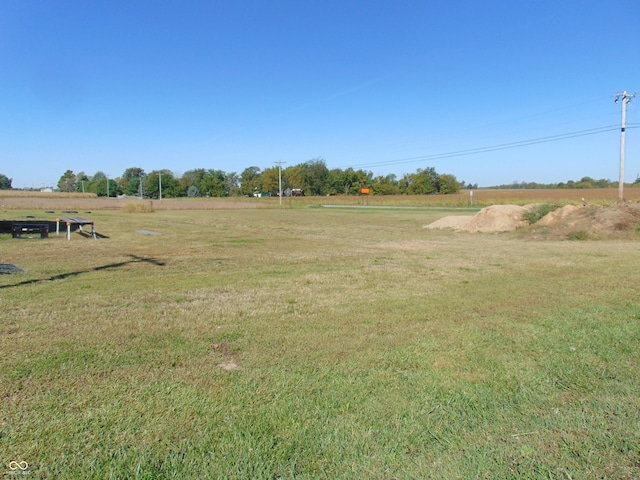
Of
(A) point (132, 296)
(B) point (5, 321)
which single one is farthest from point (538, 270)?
(B) point (5, 321)

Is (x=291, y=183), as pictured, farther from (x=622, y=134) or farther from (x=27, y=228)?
(x=27, y=228)

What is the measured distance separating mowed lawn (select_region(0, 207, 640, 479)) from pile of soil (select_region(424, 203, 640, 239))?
35.2ft

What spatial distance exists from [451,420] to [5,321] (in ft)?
16.1

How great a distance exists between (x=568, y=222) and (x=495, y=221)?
369 cm

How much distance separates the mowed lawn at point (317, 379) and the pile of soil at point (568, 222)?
35.2 ft

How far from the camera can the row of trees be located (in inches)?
4803

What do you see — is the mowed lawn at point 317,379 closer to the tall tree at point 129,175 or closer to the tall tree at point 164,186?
the tall tree at point 164,186

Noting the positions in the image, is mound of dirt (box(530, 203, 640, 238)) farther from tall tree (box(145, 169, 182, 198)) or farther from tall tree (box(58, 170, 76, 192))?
tall tree (box(58, 170, 76, 192))

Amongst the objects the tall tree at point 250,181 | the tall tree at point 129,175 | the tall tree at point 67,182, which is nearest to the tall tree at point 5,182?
the tall tree at point 67,182

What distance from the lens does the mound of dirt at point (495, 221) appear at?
21.2m

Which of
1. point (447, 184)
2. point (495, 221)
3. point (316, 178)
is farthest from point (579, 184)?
point (495, 221)

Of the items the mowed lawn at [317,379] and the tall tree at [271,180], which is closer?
the mowed lawn at [317,379]

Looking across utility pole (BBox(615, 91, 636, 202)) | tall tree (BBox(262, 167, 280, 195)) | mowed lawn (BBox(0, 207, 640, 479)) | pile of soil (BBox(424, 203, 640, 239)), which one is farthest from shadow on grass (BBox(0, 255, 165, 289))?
tall tree (BBox(262, 167, 280, 195))

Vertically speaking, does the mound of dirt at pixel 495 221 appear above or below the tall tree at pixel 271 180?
below
